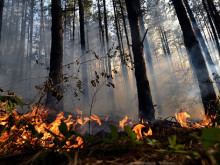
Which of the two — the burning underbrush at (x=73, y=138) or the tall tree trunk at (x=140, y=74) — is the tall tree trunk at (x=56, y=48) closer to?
the tall tree trunk at (x=140, y=74)

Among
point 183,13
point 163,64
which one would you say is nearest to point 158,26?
point 163,64

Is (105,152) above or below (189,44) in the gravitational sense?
below

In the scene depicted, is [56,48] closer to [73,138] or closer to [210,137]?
[73,138]

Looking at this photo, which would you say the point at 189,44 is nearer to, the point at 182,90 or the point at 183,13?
the point at 183,13

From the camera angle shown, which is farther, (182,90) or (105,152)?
(182,90)

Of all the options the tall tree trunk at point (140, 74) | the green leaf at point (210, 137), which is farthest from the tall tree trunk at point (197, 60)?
the green leaf at point (210, 137)

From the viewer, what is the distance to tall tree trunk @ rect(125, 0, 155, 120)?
486cm

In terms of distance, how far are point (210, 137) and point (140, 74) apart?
464 cm

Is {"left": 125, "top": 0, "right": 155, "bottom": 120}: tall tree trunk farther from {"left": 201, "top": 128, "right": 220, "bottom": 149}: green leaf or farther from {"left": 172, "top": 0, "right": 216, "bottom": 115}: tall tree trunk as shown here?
{"left": 201, "top": 128, "right": 220, "bottom": 149}: green leaf

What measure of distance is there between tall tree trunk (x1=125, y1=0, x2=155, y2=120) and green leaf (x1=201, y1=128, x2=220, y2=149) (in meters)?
4.19

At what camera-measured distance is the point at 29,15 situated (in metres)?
28.7

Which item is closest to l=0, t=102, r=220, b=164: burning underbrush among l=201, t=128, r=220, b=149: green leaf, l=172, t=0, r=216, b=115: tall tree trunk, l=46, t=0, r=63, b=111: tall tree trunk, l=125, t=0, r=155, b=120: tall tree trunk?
l=201, t=128, r=220, b=149: green leaf

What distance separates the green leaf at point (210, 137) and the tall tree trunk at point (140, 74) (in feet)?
13.8

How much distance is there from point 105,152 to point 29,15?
1432 inches
